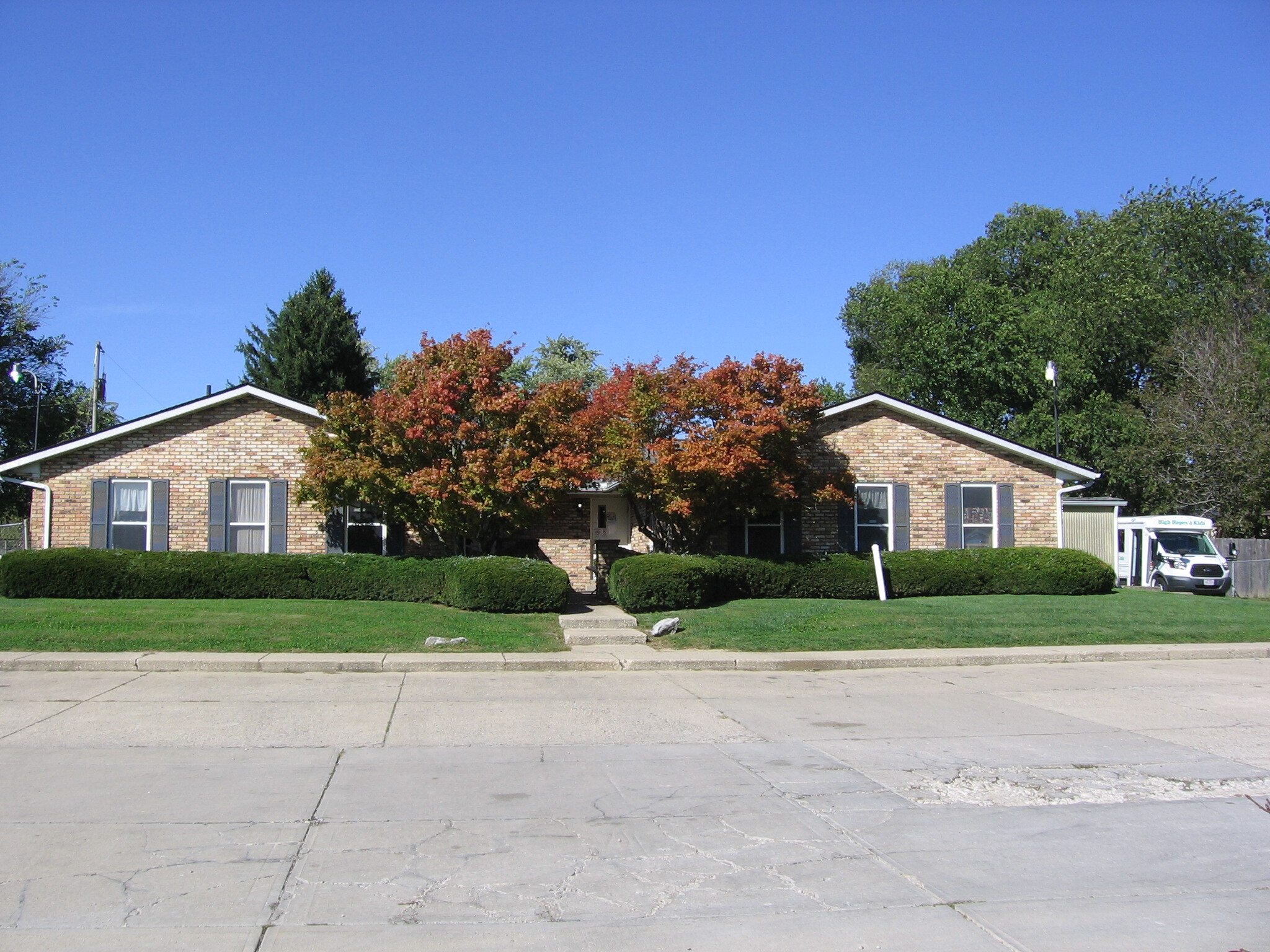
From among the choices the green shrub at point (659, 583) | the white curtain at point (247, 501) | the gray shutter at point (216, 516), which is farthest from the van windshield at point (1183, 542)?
the gray shutter at point (216, 516)

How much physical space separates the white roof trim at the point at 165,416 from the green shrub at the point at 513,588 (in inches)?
223

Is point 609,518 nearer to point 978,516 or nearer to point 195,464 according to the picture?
point 978,516

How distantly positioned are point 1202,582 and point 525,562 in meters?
18.5

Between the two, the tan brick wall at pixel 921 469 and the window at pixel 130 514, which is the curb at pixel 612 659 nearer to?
the tan brick wall at pixel 921 469

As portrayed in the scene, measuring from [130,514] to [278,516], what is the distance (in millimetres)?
2992

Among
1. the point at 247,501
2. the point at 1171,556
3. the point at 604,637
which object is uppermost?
the point at 247,501

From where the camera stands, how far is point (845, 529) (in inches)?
871

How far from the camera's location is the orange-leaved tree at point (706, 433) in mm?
18594

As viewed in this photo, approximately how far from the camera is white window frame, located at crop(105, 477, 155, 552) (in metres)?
20.3

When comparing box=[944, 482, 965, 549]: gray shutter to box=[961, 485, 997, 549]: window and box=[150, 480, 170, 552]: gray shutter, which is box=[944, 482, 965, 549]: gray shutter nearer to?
box=[961, 485, 997, 549]: window

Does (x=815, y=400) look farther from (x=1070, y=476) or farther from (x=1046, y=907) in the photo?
(x=1046, y=907)

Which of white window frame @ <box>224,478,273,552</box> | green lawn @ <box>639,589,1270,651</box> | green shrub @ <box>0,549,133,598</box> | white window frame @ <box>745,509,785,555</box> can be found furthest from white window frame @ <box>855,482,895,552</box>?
green shrub @ <box>0,549,133,598</box>

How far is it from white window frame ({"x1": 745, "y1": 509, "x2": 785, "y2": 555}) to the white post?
2303mm

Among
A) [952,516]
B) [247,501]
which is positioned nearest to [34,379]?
[247,501]
